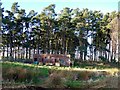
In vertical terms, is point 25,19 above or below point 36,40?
above

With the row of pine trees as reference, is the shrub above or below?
below

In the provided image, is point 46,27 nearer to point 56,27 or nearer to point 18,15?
point 56,27

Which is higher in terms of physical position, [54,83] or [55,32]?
[55,32]

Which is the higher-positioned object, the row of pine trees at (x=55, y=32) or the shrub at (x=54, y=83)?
the row of pine trees at (x=55, y=32)

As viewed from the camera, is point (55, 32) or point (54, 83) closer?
point (54, 83)

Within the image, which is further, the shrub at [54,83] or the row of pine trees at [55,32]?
the row of pine trees at [55,32]

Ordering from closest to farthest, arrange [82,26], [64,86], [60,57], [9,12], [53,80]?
[64,86] < [53,80] < [60,57] < [9,12] < [82,26]

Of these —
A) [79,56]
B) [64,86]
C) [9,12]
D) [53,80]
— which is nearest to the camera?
[64,86]

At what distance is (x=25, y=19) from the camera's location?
2473cm

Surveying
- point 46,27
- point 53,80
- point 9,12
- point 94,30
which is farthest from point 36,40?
point 53,80

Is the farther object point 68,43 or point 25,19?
point 68,43

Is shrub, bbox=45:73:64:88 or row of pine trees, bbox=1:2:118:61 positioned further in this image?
row of pine trees, bbox=1:2:118:61

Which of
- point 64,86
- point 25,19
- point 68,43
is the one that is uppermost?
point 25,19

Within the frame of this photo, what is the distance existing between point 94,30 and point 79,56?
9.99 ft
